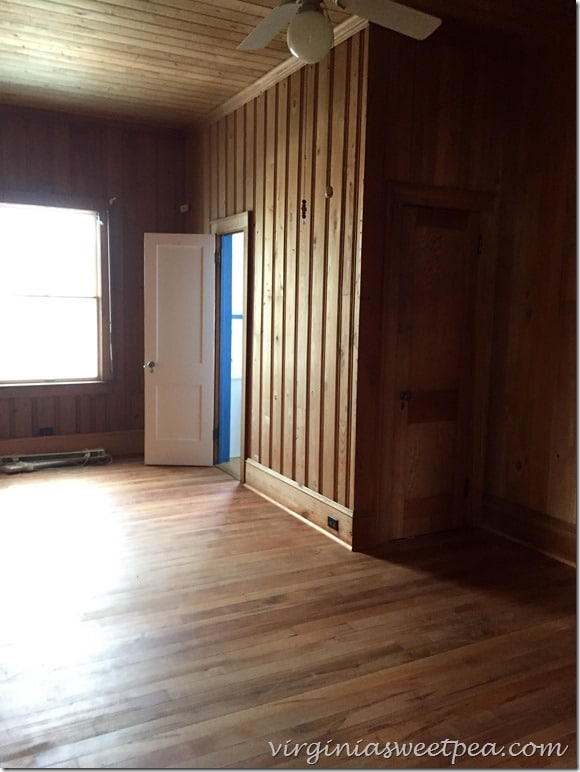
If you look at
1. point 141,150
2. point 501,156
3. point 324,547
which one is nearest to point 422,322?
point 501,156

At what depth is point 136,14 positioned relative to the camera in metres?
3.69

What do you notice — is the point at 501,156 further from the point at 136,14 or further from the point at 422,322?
the point at 136,14

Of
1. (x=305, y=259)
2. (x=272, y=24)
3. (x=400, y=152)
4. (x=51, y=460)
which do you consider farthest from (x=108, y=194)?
(x=272, y=24)

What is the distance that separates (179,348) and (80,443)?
142 cm

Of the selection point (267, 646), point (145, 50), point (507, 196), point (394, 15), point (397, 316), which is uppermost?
point (145, 50)

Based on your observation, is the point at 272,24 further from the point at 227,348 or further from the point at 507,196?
the point at 227,348

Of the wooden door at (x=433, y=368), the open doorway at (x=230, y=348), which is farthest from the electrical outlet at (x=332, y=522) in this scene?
the open doorway at (x=230, y=348)

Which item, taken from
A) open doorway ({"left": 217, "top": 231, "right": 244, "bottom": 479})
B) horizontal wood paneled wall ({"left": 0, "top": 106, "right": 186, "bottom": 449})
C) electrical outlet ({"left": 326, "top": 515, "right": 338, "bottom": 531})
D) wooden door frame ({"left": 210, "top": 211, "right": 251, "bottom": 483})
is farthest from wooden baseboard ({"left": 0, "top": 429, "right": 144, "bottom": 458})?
electrical outlet ({"left": 326, "top": 515, "right": 338, "bottom": 531})

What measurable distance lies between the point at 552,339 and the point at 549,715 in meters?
2.26

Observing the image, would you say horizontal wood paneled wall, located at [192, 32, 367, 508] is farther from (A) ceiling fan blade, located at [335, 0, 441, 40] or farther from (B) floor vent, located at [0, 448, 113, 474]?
(B) floor vent, located at [0, 448, 113, 474]

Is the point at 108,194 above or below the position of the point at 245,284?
above

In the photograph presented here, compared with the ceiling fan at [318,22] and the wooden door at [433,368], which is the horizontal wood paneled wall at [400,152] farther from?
the ceiling fan at [318,22]

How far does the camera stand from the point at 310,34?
7.84 ft

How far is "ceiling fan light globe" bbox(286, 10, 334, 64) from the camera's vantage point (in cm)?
238
